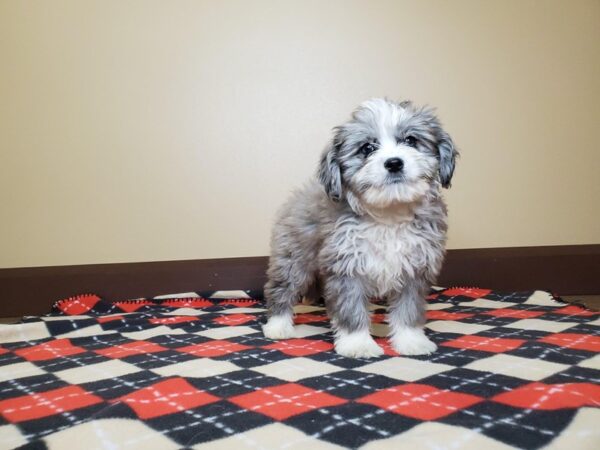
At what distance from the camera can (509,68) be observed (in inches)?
102

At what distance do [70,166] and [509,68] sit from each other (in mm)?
2336

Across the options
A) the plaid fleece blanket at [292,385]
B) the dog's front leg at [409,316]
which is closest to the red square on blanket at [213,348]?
the plaid fleece blanket at [292,385]

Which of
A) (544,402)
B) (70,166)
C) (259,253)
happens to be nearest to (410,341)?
(544,402)

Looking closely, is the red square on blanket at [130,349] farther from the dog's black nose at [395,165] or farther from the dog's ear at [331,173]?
the dog's black nose at [395,165]

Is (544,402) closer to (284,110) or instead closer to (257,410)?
(257,410)

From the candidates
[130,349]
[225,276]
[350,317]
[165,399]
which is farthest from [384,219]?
[225,276]

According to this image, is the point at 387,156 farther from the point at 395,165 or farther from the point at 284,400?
the point at 284,400

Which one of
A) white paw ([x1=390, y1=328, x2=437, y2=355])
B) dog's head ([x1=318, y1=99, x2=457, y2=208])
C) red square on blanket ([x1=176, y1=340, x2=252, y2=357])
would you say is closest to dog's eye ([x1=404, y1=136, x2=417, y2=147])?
dog's head ([x1=318, y1=99, x2=457, y2=208])

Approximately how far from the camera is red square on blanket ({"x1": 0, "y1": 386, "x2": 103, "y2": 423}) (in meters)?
1.16

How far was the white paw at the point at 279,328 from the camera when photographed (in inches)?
72.6

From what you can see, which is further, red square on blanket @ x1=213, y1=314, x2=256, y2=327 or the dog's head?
red square on blanket @ x1=213, y1=314, x2=256, y2=327

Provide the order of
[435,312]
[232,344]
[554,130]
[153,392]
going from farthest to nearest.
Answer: [554,130], [435,312], [232,344], [153,392]

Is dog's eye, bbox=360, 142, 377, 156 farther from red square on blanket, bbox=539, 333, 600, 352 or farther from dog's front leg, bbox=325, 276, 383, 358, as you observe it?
red square on blanket, bbox=539, 333, 600, 352

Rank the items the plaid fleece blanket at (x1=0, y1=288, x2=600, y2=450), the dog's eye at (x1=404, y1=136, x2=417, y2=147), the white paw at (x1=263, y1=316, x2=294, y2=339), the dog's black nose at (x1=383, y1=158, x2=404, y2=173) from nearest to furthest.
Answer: the plaid fleece blanket at (x1=0, y1=288, x2=600, y2=450)
the dog's black nose at (x1=383, y1=158, x2=404, y2=173)
the dog's eye at (x1=404, y1=136, x2=417, y2=147)
the white paw at (x1=263, y1=316, x2=294, y2=339)
